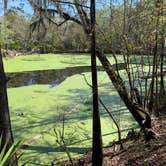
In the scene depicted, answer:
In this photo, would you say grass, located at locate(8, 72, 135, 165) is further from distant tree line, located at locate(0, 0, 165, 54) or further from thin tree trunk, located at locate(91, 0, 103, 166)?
distant tree line, located at locate(0, 0, 165, 54)

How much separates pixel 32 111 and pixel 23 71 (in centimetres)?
834

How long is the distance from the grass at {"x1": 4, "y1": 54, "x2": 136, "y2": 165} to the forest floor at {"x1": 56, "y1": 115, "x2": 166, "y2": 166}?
62 centimetres

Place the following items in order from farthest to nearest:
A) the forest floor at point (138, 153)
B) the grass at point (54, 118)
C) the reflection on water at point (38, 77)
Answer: the reflection on water at point (38, 77), the grass at point (54, 118), the forest floor at point (138, 153)

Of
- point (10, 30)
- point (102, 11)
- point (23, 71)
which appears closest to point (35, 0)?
point (102, 11)

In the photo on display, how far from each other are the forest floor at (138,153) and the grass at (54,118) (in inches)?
24.3

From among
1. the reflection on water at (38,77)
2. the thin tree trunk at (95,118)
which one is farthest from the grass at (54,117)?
the reflection on water at (38,77)

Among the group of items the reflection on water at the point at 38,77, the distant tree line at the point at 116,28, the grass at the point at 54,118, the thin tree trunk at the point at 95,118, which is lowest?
the grass at the point at 54,118

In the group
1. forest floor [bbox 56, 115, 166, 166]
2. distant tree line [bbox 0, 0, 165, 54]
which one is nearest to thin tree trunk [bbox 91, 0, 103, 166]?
forest floor [bbox 56, 115, 166, 166]

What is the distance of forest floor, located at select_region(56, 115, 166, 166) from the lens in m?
3.30

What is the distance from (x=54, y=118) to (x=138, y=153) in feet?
10.5

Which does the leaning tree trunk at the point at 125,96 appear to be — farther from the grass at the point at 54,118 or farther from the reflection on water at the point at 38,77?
the reflection on water at the point at 38,77

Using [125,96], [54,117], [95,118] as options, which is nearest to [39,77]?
[54,117]

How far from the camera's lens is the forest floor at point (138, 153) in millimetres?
3305

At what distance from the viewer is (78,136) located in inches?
210
